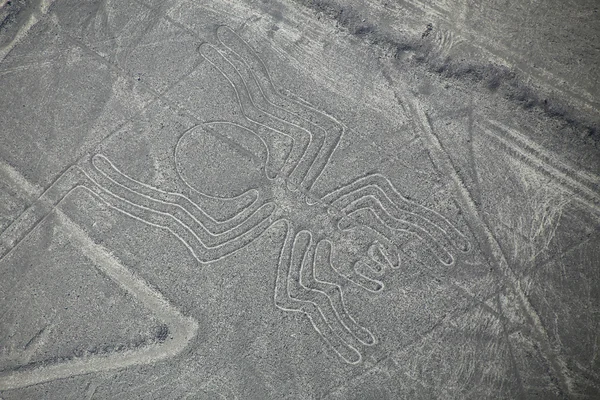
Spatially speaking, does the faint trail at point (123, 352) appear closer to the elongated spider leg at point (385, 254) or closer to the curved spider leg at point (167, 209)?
the curved spider leg at point (167, 209)

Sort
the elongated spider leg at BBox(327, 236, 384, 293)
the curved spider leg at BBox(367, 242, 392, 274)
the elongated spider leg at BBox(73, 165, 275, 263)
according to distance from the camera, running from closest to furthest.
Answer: the elongated spider leg at BBox(327, 236, 384, 293) < the curved spider leg at BBox(367, 242, 392, 274) < the elongated spider leg at BBox(73, 165, 275, 263)

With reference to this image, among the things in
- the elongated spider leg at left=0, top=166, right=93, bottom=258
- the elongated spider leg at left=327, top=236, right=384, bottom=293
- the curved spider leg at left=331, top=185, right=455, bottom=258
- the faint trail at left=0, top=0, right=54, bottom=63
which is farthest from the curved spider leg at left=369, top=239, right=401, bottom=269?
the faint trail at left=0, top=0, right=54, bottom=63

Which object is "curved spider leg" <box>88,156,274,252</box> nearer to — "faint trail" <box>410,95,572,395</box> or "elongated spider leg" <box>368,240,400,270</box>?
"elongated spider leg" <box>368,240,400,270</box>

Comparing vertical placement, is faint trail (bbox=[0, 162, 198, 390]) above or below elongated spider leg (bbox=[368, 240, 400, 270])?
below

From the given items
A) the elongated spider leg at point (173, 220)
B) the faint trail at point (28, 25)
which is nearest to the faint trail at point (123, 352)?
the elongated spider leg at point (173, 220)

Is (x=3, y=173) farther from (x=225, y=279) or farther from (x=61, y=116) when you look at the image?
(x=225, y=279)
